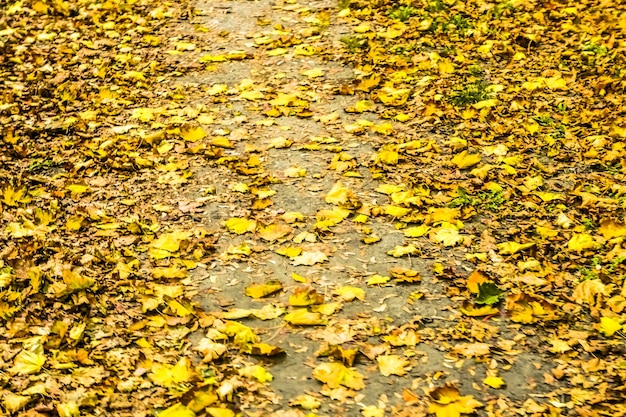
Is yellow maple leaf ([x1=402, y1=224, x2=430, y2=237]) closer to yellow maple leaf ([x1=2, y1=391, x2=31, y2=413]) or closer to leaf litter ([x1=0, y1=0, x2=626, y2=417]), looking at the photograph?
leaf litter ([x1=0, y1=0, x2=626, y2=417])

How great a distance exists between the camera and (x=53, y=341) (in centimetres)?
271

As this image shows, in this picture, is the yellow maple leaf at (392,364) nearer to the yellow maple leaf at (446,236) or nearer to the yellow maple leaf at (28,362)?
the yellow maple leaf at (446,236)

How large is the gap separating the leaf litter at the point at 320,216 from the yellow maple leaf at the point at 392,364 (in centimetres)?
1

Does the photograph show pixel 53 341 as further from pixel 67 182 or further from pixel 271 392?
pixel 67 182

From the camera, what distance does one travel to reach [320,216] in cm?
353

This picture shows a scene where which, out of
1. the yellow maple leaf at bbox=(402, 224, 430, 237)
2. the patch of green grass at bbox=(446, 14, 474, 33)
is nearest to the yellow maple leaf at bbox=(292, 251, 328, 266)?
the yellow maple leaf at bbox=(402, 224, 430, 237)

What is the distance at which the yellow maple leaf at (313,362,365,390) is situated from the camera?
2.53 m

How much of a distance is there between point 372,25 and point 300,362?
13.3 feet

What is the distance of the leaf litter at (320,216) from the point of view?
8.42 feet

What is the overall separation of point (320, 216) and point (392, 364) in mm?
1154

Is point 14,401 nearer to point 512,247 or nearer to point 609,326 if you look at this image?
point 512,247

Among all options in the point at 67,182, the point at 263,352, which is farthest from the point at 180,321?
the point at 67,182

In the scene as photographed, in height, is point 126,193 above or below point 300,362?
above

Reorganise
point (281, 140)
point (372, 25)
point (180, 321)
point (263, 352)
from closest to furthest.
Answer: point (263, 352) → point (180, 321) → point (281, 140) → point (372, 25)
